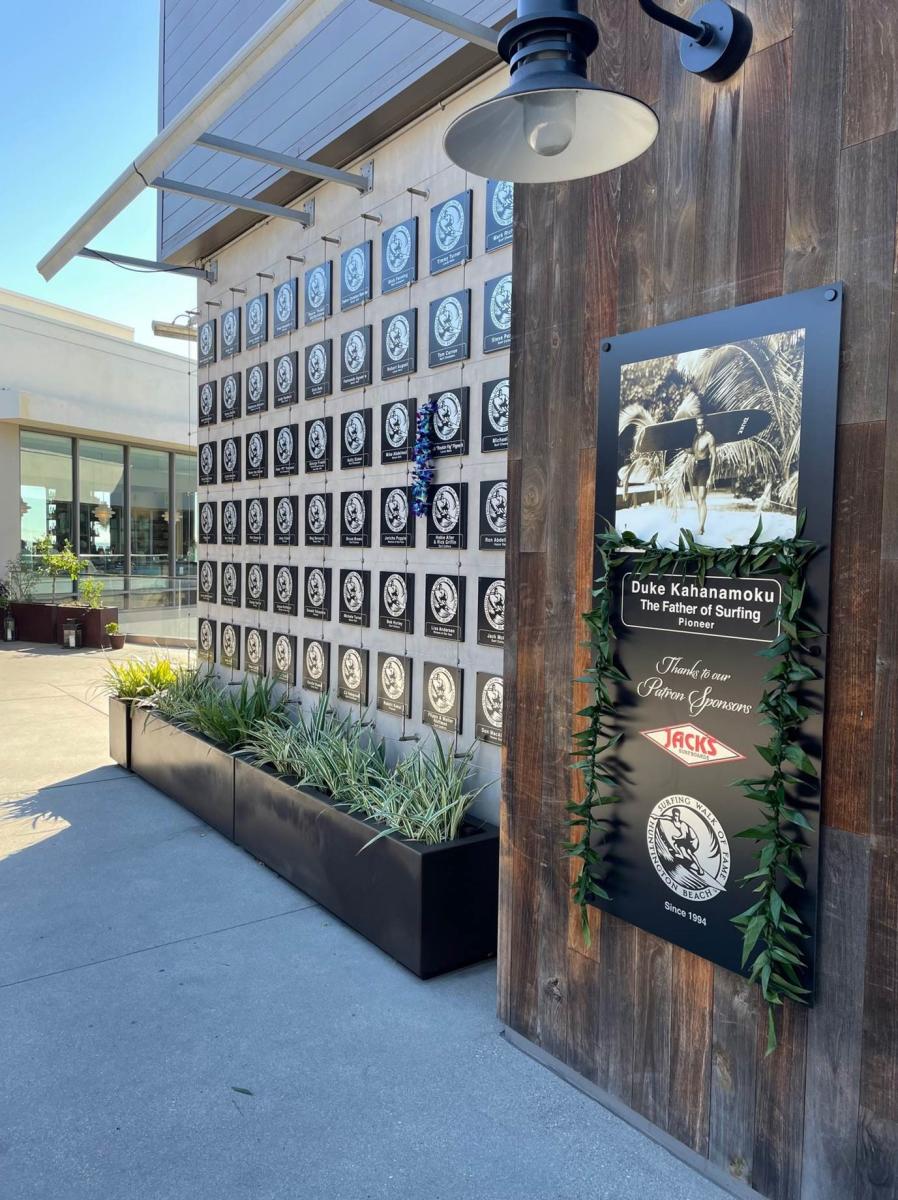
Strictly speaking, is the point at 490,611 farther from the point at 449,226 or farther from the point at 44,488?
the point at 44,488

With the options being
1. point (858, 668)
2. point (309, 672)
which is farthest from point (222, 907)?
point (858, 668)

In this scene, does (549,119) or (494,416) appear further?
(494,416)

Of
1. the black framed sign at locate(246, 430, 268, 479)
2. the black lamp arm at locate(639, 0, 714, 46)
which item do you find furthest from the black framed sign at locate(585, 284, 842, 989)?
the black framed sign at locate(246, 430, 268, 479)

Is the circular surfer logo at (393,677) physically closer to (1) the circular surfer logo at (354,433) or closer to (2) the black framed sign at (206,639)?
(1) the circular surfer logo at (354,433)

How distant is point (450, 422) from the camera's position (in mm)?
3971

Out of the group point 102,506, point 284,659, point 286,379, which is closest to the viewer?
point 286,379

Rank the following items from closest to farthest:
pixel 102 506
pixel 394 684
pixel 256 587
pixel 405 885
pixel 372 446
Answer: pixel 405 885, pixel 394 684, pixel 372 446, pixel 256 587, pixel 102 506

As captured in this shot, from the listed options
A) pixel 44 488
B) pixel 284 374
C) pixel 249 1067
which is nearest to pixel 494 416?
pixel 284 374

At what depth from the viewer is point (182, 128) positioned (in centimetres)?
402

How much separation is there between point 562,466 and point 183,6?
5.84 metres

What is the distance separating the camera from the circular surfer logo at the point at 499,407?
11.9ft

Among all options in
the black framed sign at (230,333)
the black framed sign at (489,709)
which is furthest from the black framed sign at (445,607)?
the black framed sign at (230,333)

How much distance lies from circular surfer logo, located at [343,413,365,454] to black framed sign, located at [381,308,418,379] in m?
0.32

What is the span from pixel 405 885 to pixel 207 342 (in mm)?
4733
